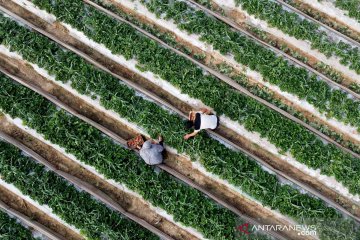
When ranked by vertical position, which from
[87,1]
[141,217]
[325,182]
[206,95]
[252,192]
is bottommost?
[141,217]

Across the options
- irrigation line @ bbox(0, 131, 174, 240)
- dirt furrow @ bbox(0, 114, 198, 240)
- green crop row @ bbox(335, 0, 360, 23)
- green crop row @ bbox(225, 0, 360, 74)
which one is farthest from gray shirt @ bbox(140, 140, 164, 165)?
green crop row @ bbox(335, 0, 360, 23)

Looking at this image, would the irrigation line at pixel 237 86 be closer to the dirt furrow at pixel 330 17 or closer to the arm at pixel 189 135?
the arm at pixel 189 135

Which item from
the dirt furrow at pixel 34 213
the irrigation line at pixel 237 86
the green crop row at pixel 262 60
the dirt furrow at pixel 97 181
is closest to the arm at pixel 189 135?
the irrigation line at pixel 237 86

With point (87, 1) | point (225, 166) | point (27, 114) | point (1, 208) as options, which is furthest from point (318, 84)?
point (1, 208)

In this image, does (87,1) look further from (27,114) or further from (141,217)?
(141,217)

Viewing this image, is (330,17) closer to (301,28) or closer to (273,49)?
(301,28)
